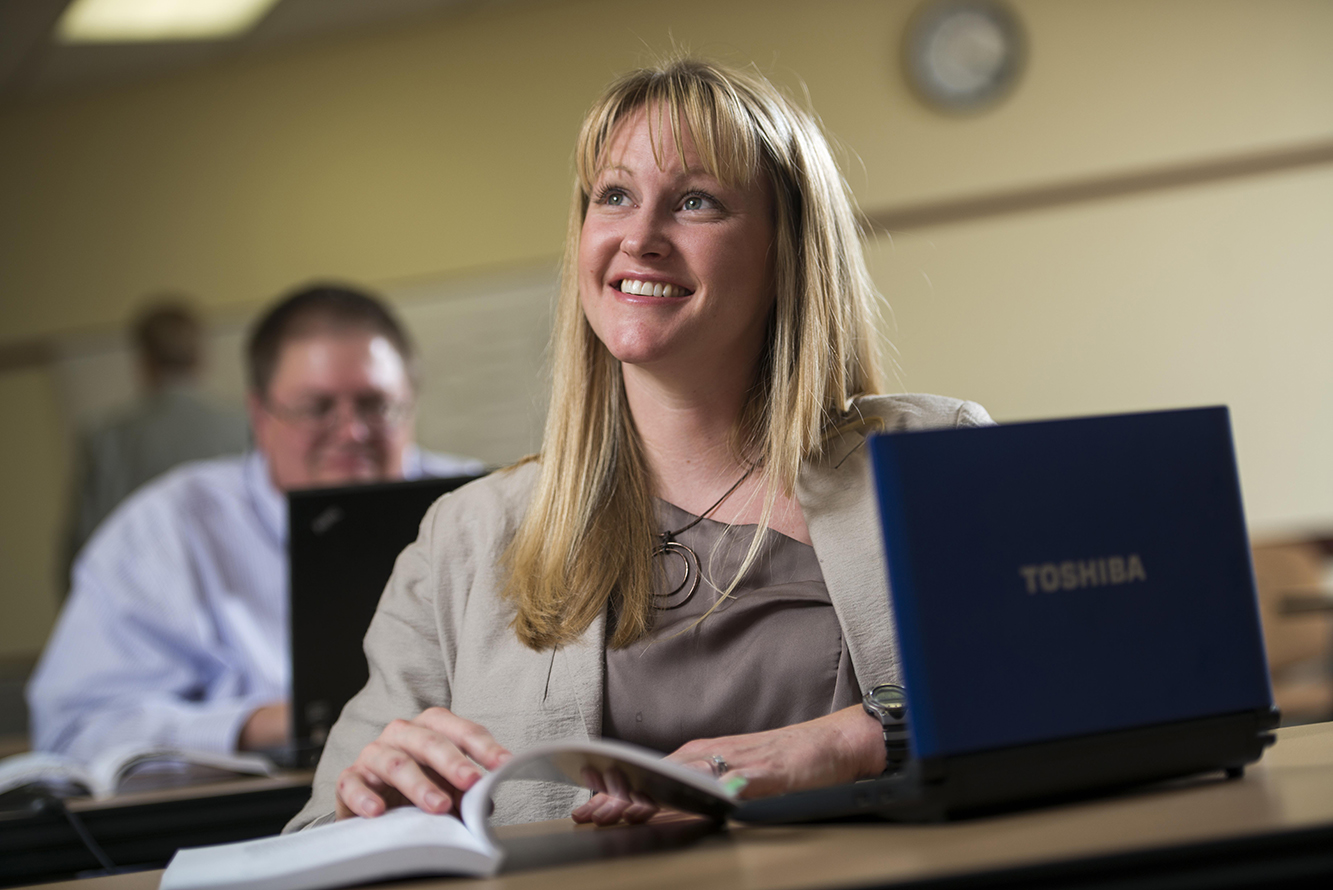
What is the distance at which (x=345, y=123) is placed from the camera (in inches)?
189

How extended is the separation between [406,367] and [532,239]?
2248 millimetres

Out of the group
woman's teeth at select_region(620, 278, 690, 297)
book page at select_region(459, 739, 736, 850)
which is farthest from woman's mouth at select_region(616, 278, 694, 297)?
book page at select_region(459, 739, 736, 850)

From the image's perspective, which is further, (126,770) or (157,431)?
(157,431)

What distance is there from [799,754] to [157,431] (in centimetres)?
373

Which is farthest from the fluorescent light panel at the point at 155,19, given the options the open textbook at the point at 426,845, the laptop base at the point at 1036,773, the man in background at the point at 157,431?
the laptop base at the point at 1036,773

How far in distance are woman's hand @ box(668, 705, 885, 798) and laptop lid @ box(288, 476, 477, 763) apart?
706mm

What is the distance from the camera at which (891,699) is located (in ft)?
3.65

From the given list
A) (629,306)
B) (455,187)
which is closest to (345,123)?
(455,187)

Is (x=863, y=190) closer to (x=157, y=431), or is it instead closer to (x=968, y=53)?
(x=968, y=53)

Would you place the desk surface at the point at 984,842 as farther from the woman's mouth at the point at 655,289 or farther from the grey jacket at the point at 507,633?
the woman's mouth at the point at 655,289

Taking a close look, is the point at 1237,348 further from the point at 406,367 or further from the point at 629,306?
the point at 629,306

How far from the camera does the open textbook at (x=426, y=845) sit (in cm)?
76

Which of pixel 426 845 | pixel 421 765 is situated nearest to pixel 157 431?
pixel 421 765

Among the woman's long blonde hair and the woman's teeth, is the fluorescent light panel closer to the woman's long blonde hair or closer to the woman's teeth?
the woman's long blonde hair
